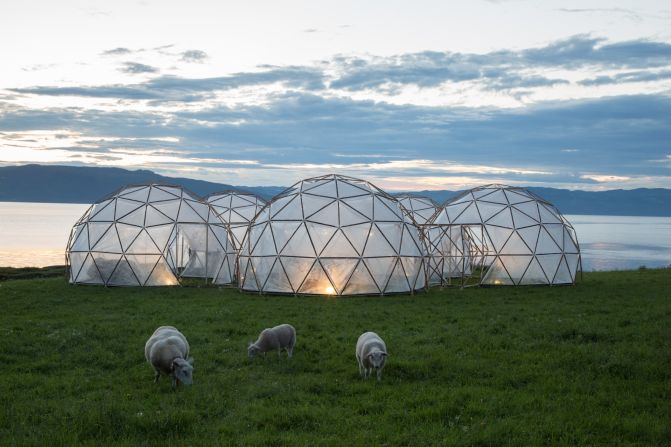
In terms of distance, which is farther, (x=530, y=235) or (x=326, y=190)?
(x=530, y=235)

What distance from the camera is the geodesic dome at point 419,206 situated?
4850 cm

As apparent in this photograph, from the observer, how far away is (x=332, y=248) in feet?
87.0

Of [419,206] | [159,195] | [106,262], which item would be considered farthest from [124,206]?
[419,206]

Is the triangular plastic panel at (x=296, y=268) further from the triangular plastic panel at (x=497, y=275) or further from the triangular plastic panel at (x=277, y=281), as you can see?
the triangular plastic panel at (x=497, y=275)

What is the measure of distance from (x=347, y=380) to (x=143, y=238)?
21.6 metres

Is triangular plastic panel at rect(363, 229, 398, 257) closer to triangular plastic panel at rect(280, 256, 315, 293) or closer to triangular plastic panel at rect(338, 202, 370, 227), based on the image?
triangular plastic panel at rect(338, 202, 370, 227)

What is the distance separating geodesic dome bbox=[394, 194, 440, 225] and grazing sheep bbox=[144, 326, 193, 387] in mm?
37556

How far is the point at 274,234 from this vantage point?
27484mm

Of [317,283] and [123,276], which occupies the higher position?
[317,283]

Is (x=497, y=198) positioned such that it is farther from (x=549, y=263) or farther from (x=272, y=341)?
(x=272, y=341)

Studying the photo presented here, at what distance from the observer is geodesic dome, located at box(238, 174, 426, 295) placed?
26.3 metres

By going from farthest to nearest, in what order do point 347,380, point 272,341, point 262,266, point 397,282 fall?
1. point 262,266
2. point 397,282
3. point 272,341
4. point 347,380

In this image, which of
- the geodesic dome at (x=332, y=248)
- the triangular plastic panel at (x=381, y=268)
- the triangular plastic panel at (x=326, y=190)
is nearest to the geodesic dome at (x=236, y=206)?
the triangular plastic panel at (x=326, y=190)

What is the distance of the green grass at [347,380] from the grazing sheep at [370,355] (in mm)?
322
